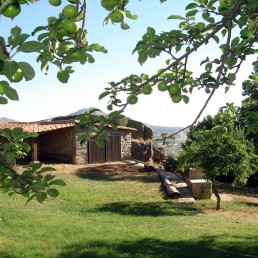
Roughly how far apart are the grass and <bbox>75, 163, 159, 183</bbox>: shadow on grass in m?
1.75

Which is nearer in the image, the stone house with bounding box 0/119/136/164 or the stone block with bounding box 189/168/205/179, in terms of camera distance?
the stone block with bounding box 189/168/205/179

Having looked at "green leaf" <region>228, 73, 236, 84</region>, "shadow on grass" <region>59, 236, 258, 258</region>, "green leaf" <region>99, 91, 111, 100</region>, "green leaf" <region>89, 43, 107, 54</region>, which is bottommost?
"shadow on grass" <region>59, 236, 258, 258</region>

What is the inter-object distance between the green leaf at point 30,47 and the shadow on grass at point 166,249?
5.96 meters

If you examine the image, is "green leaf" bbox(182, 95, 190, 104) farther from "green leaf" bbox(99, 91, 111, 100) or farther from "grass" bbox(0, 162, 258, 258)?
"grass" bbox(0, 162, 258, 258)

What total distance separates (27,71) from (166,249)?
268 inches

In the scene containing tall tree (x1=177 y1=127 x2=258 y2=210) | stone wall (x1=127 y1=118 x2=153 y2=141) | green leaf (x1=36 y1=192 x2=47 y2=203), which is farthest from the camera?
stone wall (x1=127 y1=118 x2=153 y2=141)

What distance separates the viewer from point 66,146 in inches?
911

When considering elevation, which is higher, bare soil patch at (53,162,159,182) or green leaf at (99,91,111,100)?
green leaf at (99,91,111,100)

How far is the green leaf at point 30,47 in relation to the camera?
1.39m

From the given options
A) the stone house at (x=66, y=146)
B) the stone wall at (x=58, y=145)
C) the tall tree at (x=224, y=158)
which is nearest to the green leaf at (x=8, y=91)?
the tall tree at (x=224, y=158)

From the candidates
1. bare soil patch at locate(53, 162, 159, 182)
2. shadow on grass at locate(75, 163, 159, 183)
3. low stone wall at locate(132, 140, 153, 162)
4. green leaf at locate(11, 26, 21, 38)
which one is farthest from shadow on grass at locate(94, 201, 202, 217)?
low stone wall at locate(132, 140, 153, 162)

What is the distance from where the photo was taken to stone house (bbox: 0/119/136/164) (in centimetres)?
2223

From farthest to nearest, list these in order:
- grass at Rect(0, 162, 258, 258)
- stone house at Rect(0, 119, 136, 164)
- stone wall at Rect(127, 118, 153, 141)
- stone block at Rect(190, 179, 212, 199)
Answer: stone wall at Rect(127, 118, 153, 141), stone house at Rect(0, 119, 136, 164), stone block at Rect(190, 179, 212, 199), grass at Rect(0, 162, 258, 258)

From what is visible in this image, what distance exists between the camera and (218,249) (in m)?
7.77
